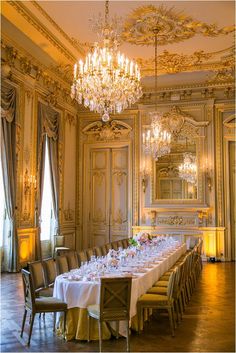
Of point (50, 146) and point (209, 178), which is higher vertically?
point (50, 146)

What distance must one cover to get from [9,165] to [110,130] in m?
4.14

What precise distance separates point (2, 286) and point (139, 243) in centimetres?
253

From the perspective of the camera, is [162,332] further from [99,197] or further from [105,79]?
[99,197]

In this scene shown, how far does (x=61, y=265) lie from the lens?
17.9ft

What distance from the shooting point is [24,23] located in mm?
7605

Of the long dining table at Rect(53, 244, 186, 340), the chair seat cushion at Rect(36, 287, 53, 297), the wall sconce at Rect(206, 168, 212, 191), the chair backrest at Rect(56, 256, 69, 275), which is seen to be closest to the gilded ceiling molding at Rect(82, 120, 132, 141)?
the wall sconce at Rect(206, 168, 212, 191)

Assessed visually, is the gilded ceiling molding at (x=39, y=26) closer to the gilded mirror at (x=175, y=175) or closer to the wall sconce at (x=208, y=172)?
the gilded mirror at (x=175, y=175)

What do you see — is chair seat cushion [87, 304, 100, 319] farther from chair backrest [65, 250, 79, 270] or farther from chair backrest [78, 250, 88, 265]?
chair backrest [78, 250, 88, 265]

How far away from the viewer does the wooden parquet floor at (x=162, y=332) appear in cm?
405

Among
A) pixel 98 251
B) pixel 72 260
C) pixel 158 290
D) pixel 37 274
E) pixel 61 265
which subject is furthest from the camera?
pixel 98 251

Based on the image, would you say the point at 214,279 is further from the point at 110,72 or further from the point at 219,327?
the point at 110,72

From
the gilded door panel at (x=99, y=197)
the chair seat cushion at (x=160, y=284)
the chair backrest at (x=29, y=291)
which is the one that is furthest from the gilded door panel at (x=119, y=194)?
A: the chair backrest at (x=29, y=291)

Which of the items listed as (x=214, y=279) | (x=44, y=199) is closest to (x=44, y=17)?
(x=44, y=199)

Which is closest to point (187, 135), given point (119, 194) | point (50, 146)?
point (119, 194)
